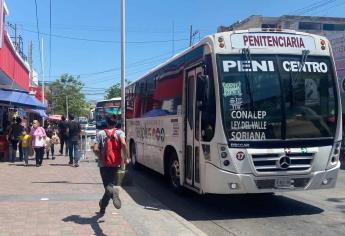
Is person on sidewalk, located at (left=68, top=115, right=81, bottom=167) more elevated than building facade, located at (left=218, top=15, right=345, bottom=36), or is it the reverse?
building facade, located at (left=218, top=15, right=345, bottom=36)

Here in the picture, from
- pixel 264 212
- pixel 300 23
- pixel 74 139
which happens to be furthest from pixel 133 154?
pixel 300 23

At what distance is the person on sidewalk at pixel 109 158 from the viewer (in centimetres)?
830

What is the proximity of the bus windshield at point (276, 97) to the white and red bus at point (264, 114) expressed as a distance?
0.02 m

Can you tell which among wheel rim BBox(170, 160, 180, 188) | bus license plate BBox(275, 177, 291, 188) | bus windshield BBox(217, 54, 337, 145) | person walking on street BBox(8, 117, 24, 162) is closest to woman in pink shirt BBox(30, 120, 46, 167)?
person walking on street BBox(8, 117, 24, 162)

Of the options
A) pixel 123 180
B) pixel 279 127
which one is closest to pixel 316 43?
pixel 279 127

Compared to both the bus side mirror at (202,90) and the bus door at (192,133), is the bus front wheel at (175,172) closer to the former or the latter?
the bus door at (192,133)

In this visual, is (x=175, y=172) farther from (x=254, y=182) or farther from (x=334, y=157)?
(x=334, y=157)

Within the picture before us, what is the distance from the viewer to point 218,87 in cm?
901

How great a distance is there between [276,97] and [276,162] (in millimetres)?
1176

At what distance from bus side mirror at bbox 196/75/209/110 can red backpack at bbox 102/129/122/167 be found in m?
1.80

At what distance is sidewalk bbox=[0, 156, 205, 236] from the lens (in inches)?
300

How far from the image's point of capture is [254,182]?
8.90 m

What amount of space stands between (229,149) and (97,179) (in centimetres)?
622

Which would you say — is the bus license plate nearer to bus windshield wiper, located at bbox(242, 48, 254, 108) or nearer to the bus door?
bus windshield wiper, located at bbox(242, 48, 254, 108)
